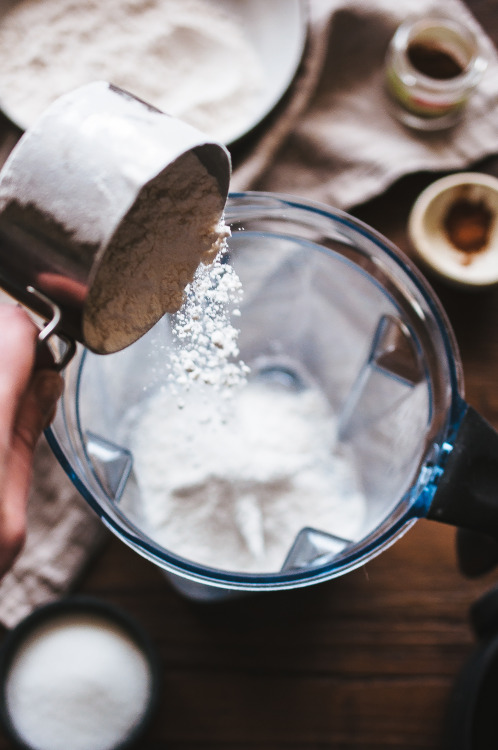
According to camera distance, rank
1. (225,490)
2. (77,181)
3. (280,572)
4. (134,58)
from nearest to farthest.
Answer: (77,181) → (280,572) → (225,490) → (134,58)

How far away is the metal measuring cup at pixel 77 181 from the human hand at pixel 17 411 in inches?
1.0

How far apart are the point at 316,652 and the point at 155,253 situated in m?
0.46

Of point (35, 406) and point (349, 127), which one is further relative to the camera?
point (349, 127)

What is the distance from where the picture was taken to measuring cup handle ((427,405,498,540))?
1.55ft

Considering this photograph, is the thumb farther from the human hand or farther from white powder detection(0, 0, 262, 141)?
white powder detection(0, 0, 262, 141)

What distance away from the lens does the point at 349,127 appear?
77 centimetres

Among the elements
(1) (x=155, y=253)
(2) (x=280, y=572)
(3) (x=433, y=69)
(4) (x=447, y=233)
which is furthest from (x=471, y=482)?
(3) (x=433, y=69)

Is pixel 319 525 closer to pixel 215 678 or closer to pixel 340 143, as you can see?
pixel 215 678

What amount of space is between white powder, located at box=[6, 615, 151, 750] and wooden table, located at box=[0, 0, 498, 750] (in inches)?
1.2

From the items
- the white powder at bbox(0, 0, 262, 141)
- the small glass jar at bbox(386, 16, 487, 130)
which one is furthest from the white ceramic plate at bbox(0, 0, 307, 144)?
the small glass jar at bbox(386, 16, 487, 130)

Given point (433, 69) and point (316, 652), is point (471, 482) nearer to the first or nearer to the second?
point (316, 652)

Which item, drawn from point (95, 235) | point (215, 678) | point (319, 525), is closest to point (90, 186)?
point (95, 235)

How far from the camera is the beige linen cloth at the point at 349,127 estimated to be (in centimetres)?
75

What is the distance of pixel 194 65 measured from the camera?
763 mm
